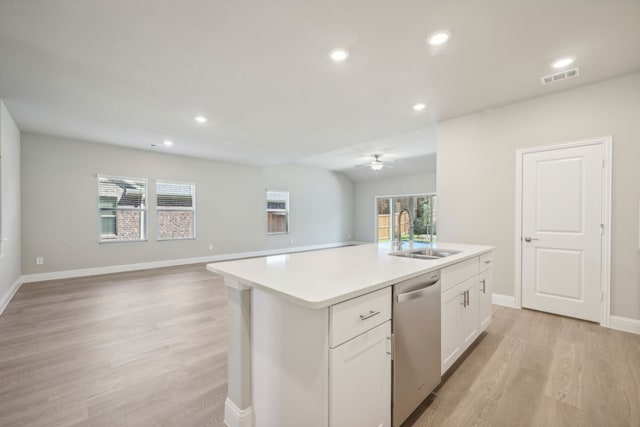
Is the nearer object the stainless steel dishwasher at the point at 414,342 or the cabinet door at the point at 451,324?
the stainless steel dishwasher at the point at 414,342

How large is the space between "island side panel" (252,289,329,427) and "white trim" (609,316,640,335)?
3549 millimetres

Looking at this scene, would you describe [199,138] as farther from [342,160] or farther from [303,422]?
[303,422]

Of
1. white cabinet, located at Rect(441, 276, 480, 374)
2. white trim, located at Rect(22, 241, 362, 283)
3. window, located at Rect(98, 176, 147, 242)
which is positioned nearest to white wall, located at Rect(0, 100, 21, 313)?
white trim, located at Rect(22, 241, 362, 283)

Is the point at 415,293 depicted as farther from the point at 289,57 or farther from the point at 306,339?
the point at 289,57

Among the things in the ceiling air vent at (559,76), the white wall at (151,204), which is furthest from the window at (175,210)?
the ceiling air vent at (559,76)

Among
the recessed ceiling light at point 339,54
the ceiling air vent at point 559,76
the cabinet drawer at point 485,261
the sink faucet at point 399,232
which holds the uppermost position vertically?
the recessed ceiling light at point 339,54

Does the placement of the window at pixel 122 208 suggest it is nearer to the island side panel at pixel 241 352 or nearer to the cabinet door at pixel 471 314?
the island side panel at pixel 241 352

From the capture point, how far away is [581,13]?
193 centimetres

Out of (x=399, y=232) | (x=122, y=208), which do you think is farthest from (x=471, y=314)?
(x=122, y=208)

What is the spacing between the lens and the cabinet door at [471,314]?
2170mm

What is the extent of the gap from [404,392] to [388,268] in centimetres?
66

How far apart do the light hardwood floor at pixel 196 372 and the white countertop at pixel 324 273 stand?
2.94ft

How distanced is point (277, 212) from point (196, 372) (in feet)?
21.9

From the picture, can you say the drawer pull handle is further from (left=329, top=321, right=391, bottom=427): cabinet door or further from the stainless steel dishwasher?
the stainless steel dishwasher
